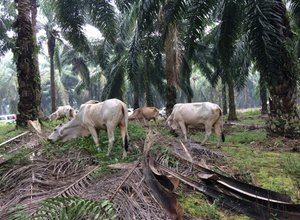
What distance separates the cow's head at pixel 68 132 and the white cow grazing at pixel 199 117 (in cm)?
270

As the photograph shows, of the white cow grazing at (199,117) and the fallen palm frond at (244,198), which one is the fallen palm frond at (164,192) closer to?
the fallen palm frond at (244,198)

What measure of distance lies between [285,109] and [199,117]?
2.05 meters

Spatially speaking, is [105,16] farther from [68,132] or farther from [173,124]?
[68,132]

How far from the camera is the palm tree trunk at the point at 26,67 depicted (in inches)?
494

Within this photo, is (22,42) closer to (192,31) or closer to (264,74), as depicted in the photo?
(192,31)

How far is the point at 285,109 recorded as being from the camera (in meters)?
9.92

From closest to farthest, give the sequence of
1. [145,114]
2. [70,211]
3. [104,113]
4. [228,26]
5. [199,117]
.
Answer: [70,211], [104,113], [199,117], [228,26], [145,114]

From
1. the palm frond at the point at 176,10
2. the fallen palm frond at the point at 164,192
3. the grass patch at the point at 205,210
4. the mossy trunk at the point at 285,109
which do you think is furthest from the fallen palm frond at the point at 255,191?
the palm frond at the point at 176,10

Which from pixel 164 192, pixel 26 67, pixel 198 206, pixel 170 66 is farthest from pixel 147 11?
pixel 164 192

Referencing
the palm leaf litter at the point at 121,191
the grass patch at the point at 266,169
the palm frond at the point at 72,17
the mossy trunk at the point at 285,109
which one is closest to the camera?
the palm leaf litter at the point at 121,191

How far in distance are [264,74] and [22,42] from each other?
7373mm

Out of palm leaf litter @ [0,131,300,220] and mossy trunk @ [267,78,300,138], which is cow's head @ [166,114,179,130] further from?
palm leaf litter @ [0,131,300,220]

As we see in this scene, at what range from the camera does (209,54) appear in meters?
23.1

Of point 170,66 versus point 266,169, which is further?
point 170,66
